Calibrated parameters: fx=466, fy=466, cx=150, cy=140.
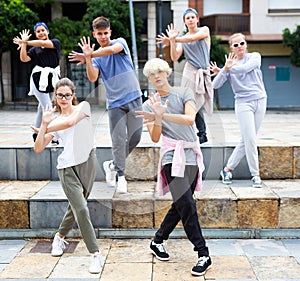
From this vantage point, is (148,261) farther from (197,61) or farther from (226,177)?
(197,61)

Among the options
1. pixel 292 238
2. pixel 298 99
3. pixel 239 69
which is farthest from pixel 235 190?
pixel 298 99

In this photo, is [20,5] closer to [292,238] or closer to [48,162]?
[48,162]

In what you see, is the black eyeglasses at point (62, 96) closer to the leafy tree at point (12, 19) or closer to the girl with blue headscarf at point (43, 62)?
the girl with blue headscarf at point (43, 62)

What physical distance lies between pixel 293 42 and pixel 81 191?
57.0 ft

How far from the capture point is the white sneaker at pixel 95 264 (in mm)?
3805

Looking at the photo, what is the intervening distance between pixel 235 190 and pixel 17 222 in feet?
7.56

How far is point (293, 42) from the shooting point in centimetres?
1931

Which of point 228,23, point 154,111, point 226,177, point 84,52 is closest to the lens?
point 154,111

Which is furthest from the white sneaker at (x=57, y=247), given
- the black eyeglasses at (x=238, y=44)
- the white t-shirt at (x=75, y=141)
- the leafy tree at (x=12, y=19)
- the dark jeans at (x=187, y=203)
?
the leafy tree at (x=12, y=19)

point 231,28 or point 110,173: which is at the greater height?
point 231,28

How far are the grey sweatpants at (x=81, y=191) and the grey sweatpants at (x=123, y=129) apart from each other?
905mm

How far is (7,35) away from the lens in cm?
1755

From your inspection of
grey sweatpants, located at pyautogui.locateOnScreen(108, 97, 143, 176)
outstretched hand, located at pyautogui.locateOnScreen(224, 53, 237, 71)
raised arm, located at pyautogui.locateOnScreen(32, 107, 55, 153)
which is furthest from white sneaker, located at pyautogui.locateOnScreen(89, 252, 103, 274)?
outstretched hand, located at pyautogui.locateOnScreen(224, 53, 237, 71)

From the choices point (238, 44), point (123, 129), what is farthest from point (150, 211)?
point (238, 44)
